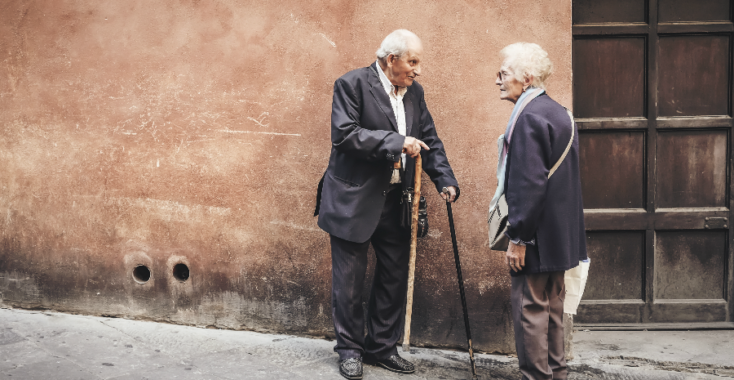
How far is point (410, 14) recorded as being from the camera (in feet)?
11.9

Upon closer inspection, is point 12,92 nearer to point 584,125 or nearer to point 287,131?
point 287,131

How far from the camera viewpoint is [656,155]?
3.92 m

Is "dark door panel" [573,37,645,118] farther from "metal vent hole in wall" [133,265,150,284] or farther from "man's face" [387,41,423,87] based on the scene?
"metal vent hole in wall" [133,265,150,284]

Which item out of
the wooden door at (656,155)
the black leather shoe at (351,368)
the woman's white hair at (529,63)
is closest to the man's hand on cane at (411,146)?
the woman's white hair at (529,63)

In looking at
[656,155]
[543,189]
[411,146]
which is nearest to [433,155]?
[411,146]

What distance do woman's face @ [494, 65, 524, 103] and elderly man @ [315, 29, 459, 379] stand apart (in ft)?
1.58

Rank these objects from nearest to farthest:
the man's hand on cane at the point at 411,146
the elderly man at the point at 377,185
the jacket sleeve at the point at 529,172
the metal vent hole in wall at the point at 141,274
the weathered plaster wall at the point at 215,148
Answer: the jacket sleeve at the point at 529,172, the man's hand on cane at the point at 411,146, the elderly man at the point at 377,185, the weathered plaster wall at the point at 215,148, the metal vent hole in wall at the point at 141,274

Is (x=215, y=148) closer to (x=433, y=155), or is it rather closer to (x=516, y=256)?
(x=433, y=155)

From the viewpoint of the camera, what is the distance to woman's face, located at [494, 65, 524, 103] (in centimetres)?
286

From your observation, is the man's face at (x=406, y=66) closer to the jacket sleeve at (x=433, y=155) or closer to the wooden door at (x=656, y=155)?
the jacket sleeve at (x=433, y=155)

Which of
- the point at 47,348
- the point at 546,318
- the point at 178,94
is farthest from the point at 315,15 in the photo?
the point at 47,348

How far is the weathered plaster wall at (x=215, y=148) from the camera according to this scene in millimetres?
3641

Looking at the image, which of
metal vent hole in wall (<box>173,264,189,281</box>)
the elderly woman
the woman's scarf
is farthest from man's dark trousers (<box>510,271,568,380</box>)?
metal vent hole in wall (<box>173,264,189,281</box>)

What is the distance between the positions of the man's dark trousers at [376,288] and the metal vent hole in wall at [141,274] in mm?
1329
